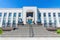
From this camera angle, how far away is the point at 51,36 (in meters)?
16.5

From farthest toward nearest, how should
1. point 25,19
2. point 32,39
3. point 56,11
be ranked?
1. point 56,11
2. point 25,19
3. point 32,39

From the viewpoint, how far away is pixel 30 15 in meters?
45.7

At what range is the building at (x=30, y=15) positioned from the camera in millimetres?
44969

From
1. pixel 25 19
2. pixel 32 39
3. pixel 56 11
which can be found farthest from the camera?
pixel 56 11

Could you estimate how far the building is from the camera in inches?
1770

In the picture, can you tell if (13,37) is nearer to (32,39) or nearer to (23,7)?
(32,39)

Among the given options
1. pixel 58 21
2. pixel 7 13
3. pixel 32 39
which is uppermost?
pixel 7 13

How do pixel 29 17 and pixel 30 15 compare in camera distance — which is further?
pixel 30 15

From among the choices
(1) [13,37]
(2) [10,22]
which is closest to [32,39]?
(1) [13,37]

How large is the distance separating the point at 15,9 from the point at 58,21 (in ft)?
55.7

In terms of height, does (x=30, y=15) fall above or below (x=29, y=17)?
above

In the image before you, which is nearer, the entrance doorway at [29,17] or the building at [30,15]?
the entrance doorway at [29,17]

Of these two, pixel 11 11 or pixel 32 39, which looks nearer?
pixel 32 39

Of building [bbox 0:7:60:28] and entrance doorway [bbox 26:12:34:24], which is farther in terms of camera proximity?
building [bbox 0:7:60:28]
